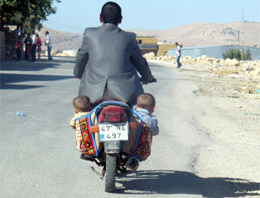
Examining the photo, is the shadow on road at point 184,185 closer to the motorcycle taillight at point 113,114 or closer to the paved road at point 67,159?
the paved road at point 67,159

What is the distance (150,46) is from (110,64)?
356 ft

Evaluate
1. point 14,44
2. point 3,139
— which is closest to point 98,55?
point 3,139

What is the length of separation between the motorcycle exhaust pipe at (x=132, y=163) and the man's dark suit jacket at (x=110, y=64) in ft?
1.91

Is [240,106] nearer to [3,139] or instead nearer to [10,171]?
[3,139]

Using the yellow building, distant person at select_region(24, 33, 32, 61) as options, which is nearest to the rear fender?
distant person at select_region(24, 33, 32, 61)

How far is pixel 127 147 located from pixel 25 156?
241cm

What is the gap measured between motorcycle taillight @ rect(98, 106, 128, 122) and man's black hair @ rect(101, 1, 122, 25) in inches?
43.2

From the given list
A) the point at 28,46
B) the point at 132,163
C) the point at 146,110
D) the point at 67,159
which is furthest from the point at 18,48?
the point at 132,163

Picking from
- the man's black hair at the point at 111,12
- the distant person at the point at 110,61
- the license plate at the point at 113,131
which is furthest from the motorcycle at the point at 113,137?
the man's black hair at the point at 111,12

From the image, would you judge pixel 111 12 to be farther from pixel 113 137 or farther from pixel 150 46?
pixel 150 46

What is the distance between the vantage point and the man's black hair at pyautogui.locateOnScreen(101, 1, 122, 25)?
564 cm

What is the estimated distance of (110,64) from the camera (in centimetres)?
545

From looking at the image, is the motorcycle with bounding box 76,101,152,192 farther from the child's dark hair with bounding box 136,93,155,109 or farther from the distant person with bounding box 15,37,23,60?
the distant person with bounding box 15,37,23,60

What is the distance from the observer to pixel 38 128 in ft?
31.5
